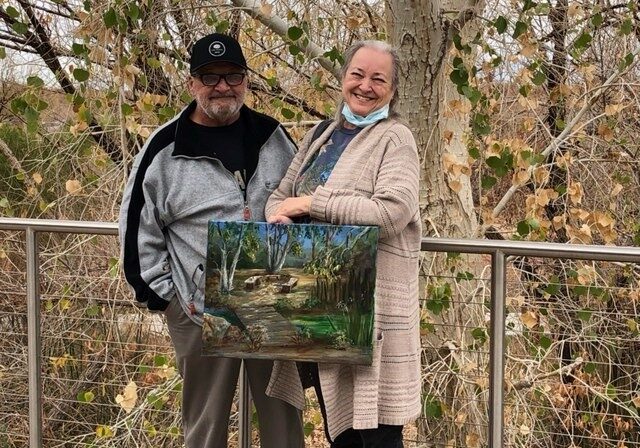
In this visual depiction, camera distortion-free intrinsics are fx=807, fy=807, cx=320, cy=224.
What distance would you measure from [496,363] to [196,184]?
1068 mm

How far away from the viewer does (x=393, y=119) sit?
2018 millimetres

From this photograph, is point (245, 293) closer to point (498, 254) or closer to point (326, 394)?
point (326, 394)

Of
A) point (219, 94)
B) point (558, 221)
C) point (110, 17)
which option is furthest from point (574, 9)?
point (219, 94)

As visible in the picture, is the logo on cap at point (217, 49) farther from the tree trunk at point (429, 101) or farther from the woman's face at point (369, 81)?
the tree trunk at point (429, 101)

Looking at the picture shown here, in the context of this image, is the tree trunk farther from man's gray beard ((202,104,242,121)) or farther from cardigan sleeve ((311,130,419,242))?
cardigan sleeve ((311,130,419,242))

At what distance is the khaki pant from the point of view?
2.34m

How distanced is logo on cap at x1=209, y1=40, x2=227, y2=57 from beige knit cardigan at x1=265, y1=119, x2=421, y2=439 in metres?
0.44

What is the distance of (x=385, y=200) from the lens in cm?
188

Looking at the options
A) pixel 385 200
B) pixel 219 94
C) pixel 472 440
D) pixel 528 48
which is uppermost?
pixel 528 48

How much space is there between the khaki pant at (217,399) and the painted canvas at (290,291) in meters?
→ 0.29

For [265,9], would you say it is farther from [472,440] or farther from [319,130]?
[472,440]

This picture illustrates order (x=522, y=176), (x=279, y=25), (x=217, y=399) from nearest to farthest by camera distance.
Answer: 1. (x=217, y=399)
2. (x=522, y=176)
3. (x=279, y=25)

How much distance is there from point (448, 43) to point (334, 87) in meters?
1.09

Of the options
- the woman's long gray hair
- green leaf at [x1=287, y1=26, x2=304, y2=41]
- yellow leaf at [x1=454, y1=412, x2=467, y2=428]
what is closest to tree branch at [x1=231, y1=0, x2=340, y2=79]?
green leaf at [x1=287, y1=26, x2=304, y2=41]
